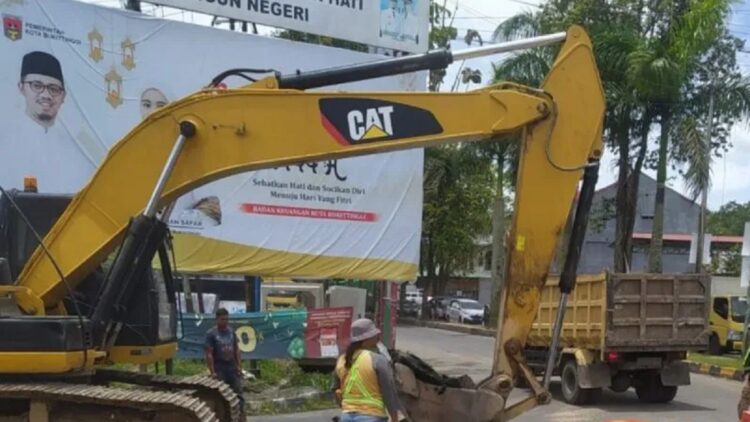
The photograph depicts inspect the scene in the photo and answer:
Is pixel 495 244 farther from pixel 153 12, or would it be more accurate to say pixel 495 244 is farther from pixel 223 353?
pixel 223 353

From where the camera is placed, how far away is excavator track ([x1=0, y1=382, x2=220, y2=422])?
662 centimetres

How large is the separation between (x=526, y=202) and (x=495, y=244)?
23.7 meters

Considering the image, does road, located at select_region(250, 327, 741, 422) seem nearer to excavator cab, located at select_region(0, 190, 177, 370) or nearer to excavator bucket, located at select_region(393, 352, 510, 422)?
excavator bucket, located at select_region(393, 352, 510, 422)

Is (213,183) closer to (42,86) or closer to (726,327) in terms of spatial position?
(42,86)

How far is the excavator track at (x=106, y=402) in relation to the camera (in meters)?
6.62

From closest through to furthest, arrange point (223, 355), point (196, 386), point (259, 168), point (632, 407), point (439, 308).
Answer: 1. point (259, 168)
2. point (196, 386)
3. point (223, 355)
4. point (632, 407)
5. point (439, 308)

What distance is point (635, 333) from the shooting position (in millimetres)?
14812

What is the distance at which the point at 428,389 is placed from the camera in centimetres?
839

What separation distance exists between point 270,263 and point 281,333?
168 centimetres

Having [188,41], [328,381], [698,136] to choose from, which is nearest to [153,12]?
[188,41]

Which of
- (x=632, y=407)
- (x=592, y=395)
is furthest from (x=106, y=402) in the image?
(x=632, y=407)

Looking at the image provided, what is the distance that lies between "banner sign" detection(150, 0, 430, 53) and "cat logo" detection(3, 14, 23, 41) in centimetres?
228

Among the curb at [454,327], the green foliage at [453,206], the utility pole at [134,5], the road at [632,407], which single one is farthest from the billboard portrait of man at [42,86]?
the green foliage at [453,206]

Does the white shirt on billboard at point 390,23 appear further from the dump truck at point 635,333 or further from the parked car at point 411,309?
the parked car at point 411,309
